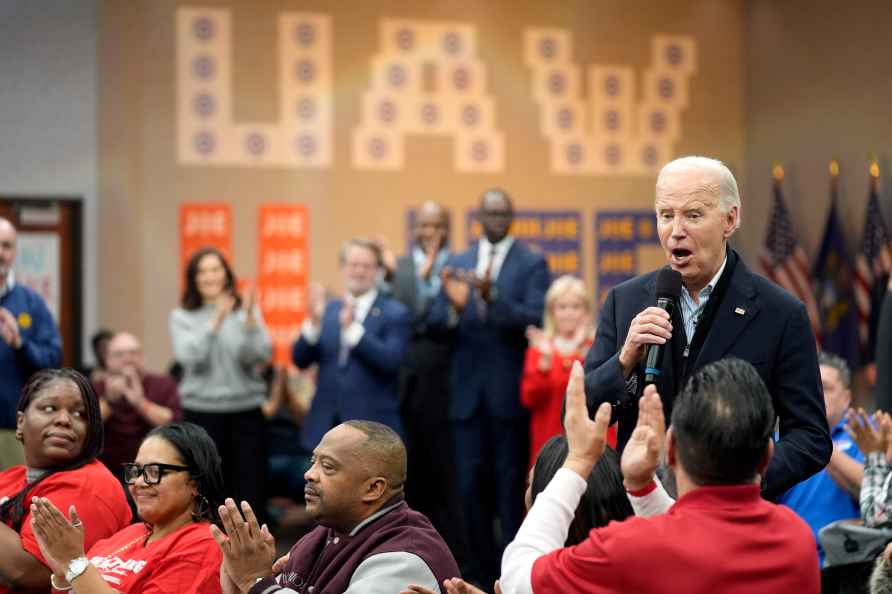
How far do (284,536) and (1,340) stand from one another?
231 cm

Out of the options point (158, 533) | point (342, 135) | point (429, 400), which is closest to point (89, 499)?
point (158, 533)

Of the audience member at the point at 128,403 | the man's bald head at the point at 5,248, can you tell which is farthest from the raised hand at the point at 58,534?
the audience member at the point at 128,403

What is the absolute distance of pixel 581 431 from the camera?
185 cm

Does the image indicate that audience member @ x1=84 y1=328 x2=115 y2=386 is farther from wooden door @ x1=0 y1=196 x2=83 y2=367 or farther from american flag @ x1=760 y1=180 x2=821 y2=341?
american flag @ x1=760 y1=180 x2=821 y2=341

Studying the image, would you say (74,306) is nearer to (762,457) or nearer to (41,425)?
(41,425)

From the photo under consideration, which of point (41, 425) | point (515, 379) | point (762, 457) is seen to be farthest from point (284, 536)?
point (762, 457)

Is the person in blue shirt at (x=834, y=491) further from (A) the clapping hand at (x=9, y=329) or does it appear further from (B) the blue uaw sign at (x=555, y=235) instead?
(B) the blue uaw sign at (x=555, y=235)

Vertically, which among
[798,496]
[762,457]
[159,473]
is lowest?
[798,496]

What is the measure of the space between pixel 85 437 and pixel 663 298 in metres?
1.53

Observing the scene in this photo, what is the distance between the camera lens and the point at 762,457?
1.76 meters

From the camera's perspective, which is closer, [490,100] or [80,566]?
[80,566]

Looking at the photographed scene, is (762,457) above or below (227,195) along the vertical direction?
below

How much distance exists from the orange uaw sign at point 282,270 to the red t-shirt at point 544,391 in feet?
8.69

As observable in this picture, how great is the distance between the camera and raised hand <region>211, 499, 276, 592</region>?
2.19 metres
